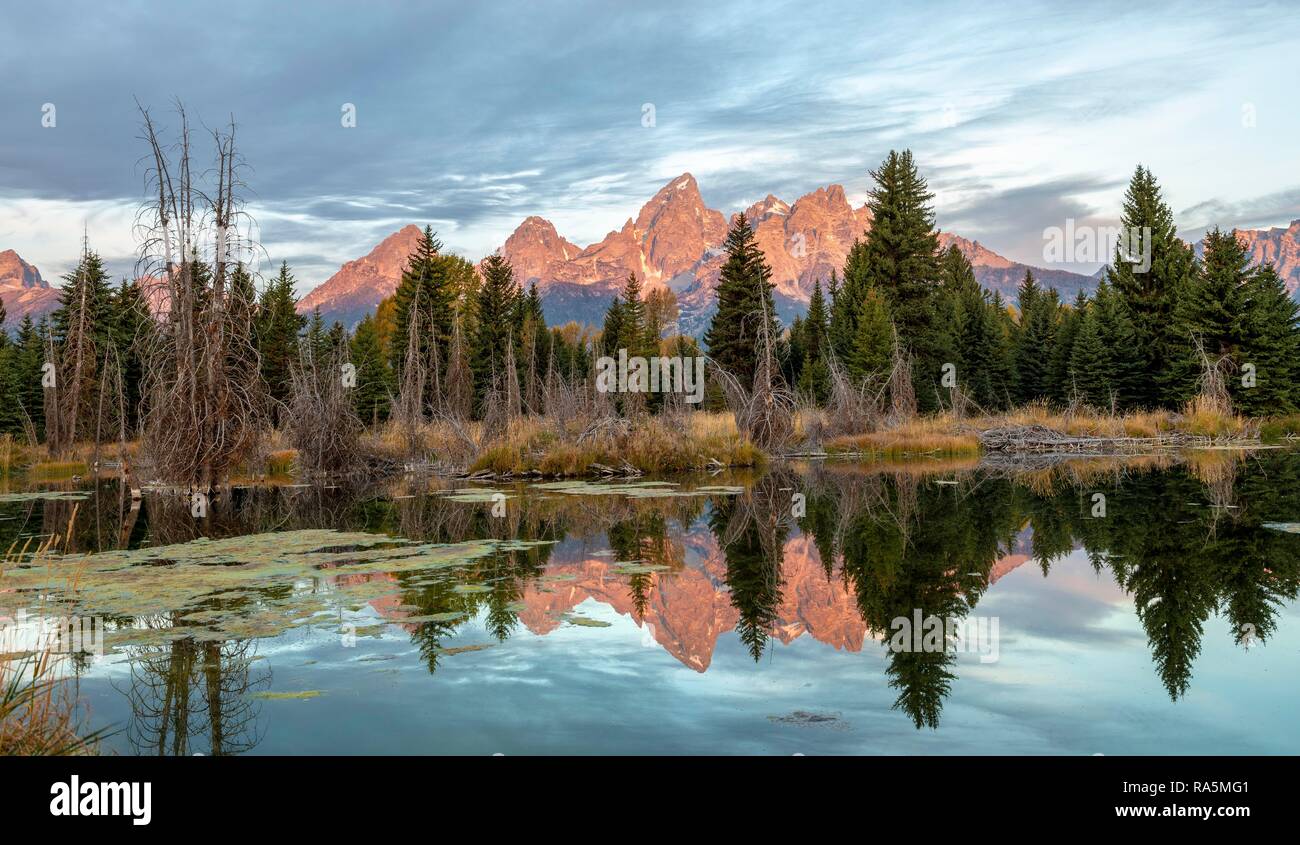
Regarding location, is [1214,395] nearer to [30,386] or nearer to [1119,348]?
[1119,348]

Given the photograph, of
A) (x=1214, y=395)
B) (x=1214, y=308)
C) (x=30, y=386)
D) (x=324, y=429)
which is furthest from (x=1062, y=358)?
(x=30, y=386)

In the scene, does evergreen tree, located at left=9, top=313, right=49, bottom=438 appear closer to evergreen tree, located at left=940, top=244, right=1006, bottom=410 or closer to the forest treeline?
the forest treeline

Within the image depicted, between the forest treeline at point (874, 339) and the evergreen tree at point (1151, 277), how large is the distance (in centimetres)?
10

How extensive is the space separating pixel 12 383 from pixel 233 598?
44265mm

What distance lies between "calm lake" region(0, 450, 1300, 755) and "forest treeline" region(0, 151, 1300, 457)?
1376 centimetres

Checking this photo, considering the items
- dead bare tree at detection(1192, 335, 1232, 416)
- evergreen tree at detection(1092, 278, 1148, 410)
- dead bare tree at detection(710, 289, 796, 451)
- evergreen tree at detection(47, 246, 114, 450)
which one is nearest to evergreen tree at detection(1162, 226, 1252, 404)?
evergreen tree at detection(1092, 278, 1148, 410)

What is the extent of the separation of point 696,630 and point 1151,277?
4417 cm

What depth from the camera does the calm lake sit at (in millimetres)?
4633

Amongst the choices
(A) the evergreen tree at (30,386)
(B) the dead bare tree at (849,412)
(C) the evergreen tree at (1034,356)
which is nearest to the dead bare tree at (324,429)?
(B) the dead bare tree at (849,412)

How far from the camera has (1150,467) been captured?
2106cm

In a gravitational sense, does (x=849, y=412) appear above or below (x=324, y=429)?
above

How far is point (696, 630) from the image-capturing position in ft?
22.2
